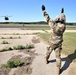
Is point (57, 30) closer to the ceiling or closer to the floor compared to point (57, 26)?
closer to the floor

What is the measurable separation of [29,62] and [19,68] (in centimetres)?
138

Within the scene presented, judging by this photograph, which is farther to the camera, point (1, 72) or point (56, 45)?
point (56, 45)

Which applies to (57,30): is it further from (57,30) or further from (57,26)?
(57,26)

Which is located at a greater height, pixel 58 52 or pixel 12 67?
pixel 58 52

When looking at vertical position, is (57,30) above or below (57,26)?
below

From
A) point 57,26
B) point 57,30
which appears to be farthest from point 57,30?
point 57,26

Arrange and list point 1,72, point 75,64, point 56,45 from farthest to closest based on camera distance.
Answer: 1. point 75,64
2. point 56,45
3. point 1,72

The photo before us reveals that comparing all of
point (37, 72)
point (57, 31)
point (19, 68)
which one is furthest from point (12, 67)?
point (57, 31)

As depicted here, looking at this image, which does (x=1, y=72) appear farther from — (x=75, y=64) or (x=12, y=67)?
(x=75, y=64)

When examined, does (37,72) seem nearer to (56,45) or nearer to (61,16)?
(56,45)

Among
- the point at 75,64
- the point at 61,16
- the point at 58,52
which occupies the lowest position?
the point at 75,64

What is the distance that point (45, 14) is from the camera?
9883mm

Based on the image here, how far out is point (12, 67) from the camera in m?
10.1

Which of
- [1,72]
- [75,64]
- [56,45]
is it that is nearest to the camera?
[1,72]
